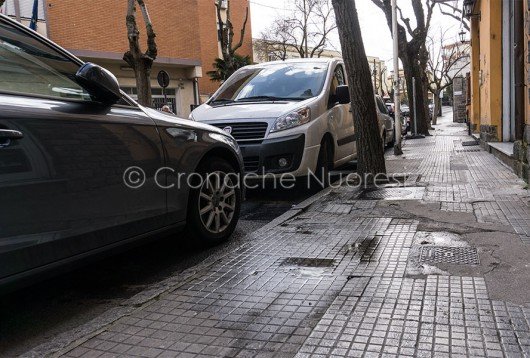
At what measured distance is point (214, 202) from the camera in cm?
456

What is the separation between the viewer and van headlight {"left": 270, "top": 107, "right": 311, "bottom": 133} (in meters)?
6.52

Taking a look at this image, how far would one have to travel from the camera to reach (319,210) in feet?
19.5

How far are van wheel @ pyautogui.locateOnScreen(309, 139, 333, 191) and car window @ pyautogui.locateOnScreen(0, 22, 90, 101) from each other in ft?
13.6

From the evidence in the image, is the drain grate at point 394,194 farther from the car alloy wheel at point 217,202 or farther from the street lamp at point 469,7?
the street lamp at point 469,7

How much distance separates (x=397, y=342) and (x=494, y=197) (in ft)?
13.6

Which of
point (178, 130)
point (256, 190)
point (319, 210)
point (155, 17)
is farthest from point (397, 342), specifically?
point (155, 17)

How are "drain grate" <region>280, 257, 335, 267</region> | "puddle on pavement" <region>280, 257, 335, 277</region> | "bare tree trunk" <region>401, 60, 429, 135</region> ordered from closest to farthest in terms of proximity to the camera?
"puddle on pavement" <region>280, 257, 335, 277</region> < "drain grate" <region>280, 257, 335, 267</region> < "bare tree trunk" <region>401, 60, 429, 135</region>

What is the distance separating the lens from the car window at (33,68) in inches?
118

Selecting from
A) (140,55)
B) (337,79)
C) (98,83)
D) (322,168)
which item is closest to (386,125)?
(337,79)

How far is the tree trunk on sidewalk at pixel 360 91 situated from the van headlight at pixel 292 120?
114 centimetres

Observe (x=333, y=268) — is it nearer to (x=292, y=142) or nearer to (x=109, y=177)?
(x=109, y=177)

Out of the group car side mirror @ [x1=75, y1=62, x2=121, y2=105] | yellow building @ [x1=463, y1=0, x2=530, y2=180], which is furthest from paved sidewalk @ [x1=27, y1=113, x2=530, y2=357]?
yellow building @ [x1=463, y1=0, x2=530, y2=180]

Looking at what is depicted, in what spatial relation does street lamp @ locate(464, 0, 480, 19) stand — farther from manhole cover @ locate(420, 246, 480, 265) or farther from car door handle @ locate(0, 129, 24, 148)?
car door handle @ locate(0, 129, 24, 148)

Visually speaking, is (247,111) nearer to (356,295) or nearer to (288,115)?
(288,115)
